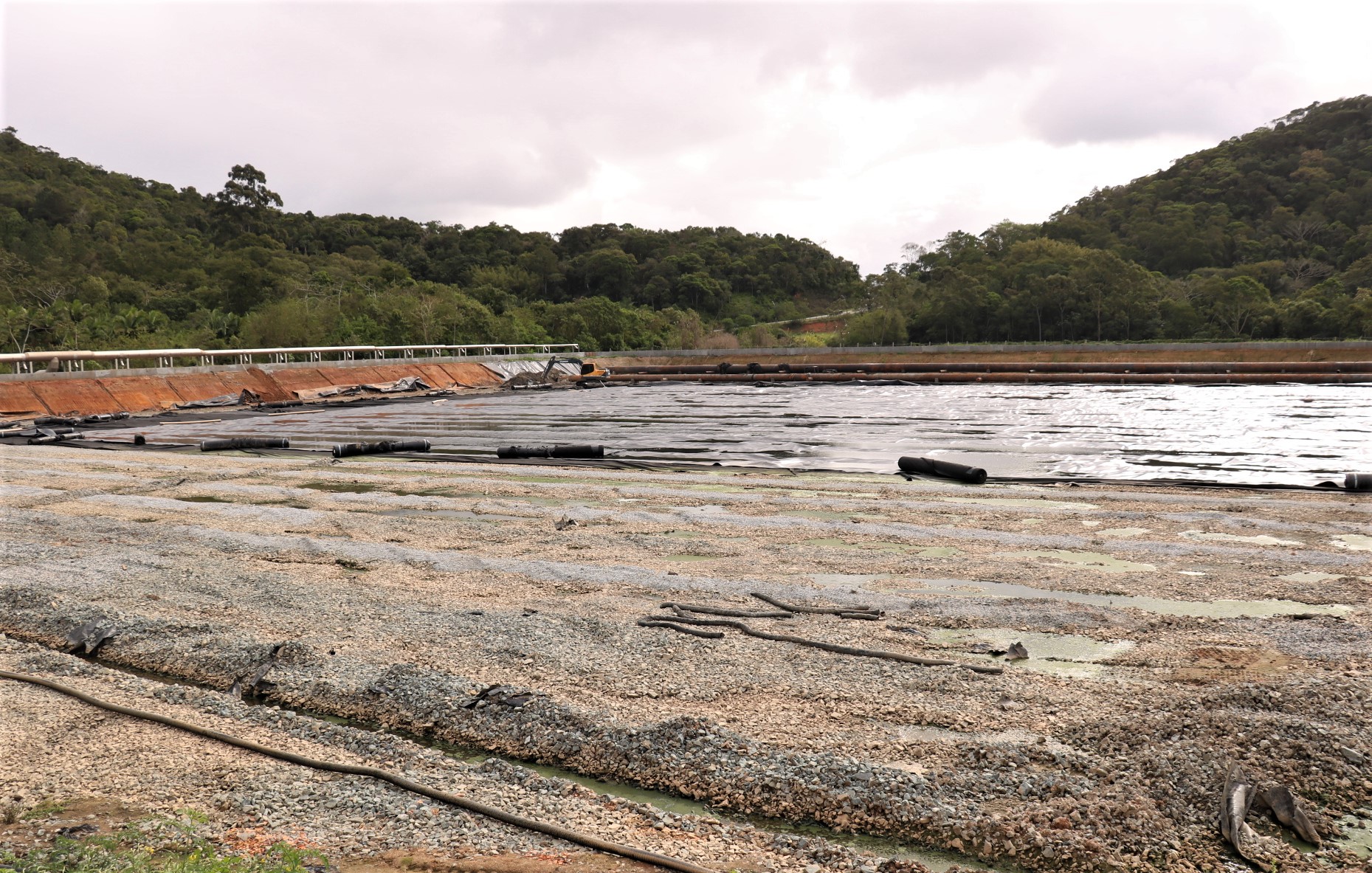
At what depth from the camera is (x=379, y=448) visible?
510 inches

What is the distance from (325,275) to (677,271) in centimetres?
3587

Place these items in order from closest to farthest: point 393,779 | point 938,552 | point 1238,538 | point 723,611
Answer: point 393,779 < point 723,611 < point 938,552 < point 1238,538

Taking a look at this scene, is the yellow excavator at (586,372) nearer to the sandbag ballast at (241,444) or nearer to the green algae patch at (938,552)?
the sandbag ballast at (241,444)

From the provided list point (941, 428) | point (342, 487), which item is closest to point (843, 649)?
point (342, 487)

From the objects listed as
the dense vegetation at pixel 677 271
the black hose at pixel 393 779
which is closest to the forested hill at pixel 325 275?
the dense vegetation at pixel 677 271

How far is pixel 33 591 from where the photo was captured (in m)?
5.25

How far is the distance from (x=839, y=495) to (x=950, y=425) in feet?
26.4

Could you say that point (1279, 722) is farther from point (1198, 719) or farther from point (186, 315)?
point (186, 315)

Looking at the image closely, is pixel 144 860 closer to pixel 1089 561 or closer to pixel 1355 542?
pixel 1089 561

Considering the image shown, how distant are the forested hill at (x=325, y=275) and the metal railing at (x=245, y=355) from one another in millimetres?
3001

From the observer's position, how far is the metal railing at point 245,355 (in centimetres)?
2048

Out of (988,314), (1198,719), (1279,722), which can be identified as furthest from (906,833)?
(988,314)

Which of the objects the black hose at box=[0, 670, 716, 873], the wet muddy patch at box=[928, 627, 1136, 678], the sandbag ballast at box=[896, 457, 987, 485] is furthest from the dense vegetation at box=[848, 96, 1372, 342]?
the black hose at box=[0, 670, 716, 873]

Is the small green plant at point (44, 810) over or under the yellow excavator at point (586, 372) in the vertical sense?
under
